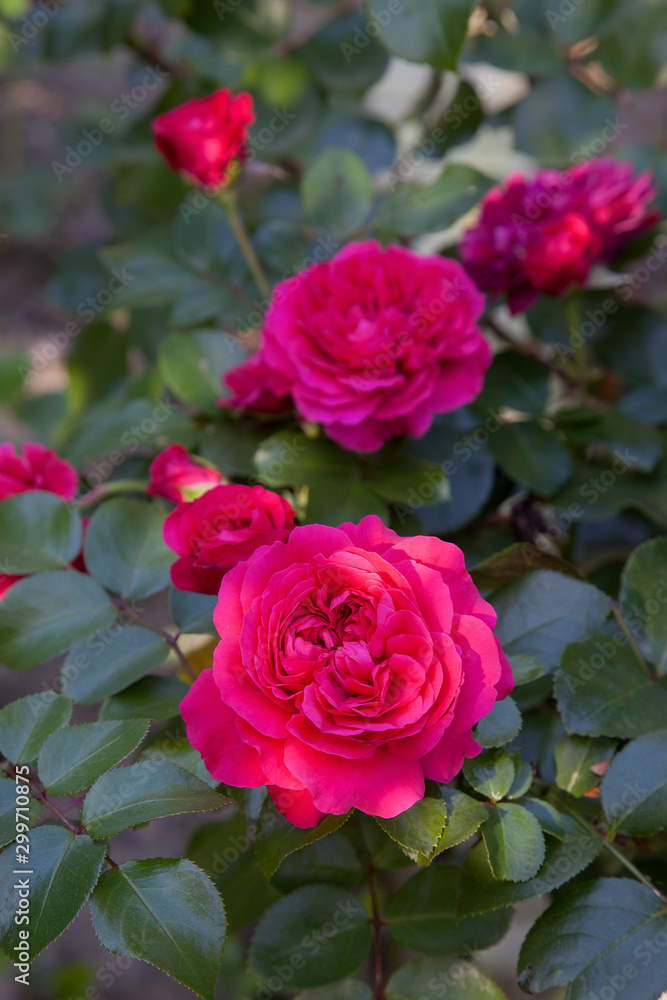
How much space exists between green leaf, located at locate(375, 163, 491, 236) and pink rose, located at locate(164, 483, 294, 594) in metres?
0.39

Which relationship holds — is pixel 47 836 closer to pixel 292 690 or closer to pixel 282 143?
pixel 292 690

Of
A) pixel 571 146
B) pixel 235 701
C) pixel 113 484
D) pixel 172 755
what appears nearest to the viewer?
pixel 235 701

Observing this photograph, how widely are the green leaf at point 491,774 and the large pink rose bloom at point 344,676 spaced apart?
64 millimetres

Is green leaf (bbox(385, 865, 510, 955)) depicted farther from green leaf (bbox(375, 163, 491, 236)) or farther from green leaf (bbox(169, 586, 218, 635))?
green leaf (bbox(375, 163, 491, 236))

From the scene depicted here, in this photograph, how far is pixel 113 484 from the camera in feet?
2.55

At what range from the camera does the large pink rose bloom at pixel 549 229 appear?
83 centimetres

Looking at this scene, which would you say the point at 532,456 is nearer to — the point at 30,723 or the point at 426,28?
the point at 426,28

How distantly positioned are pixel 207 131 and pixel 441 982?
78cm

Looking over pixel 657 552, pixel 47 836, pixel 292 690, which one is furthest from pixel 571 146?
pixel 47 836

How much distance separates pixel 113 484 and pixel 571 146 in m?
0.72

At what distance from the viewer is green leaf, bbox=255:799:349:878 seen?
0.48 meters

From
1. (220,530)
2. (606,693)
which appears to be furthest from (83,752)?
(606,693)

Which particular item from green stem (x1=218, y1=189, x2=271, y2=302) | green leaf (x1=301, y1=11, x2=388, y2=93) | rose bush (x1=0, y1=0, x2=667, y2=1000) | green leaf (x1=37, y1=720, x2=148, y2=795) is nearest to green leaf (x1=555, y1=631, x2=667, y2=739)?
rose bush (x1=0, y1=0, x2=667, y2=1000)

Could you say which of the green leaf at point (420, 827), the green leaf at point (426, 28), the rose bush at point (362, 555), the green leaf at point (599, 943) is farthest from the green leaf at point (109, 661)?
the green leaf at point (426, 28)
